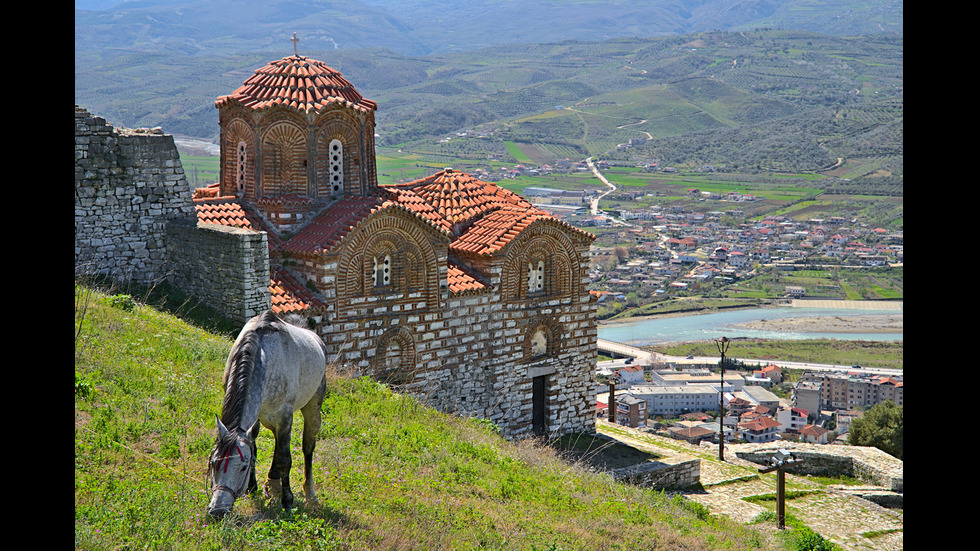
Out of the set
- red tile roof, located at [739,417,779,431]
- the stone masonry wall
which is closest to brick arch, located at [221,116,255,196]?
the stone masonry wall

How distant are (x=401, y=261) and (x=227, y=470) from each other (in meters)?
9.47

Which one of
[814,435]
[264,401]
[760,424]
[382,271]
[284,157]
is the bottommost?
[760,424]

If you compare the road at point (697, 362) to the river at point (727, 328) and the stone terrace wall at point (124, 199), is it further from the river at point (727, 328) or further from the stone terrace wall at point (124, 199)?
the stone terrace wall at point (124, 199)

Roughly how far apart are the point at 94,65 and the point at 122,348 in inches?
5785

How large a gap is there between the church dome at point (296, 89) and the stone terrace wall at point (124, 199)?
1977 mm

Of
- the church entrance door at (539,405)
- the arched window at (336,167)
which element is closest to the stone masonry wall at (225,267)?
the arched window at (336,167)

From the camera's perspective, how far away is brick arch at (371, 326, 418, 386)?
14.8 m

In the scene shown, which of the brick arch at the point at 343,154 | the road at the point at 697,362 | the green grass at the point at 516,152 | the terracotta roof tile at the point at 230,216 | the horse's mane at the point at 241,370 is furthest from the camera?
the green grass at the point at 516,152

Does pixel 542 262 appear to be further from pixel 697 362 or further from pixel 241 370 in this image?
pixel 697 362

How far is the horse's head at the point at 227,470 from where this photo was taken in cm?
559

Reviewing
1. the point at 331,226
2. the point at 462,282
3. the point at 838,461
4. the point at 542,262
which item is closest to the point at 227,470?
the point at 331,226

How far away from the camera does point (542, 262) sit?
1698cm

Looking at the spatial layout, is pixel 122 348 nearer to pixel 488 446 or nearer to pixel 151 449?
pixel 151 449
